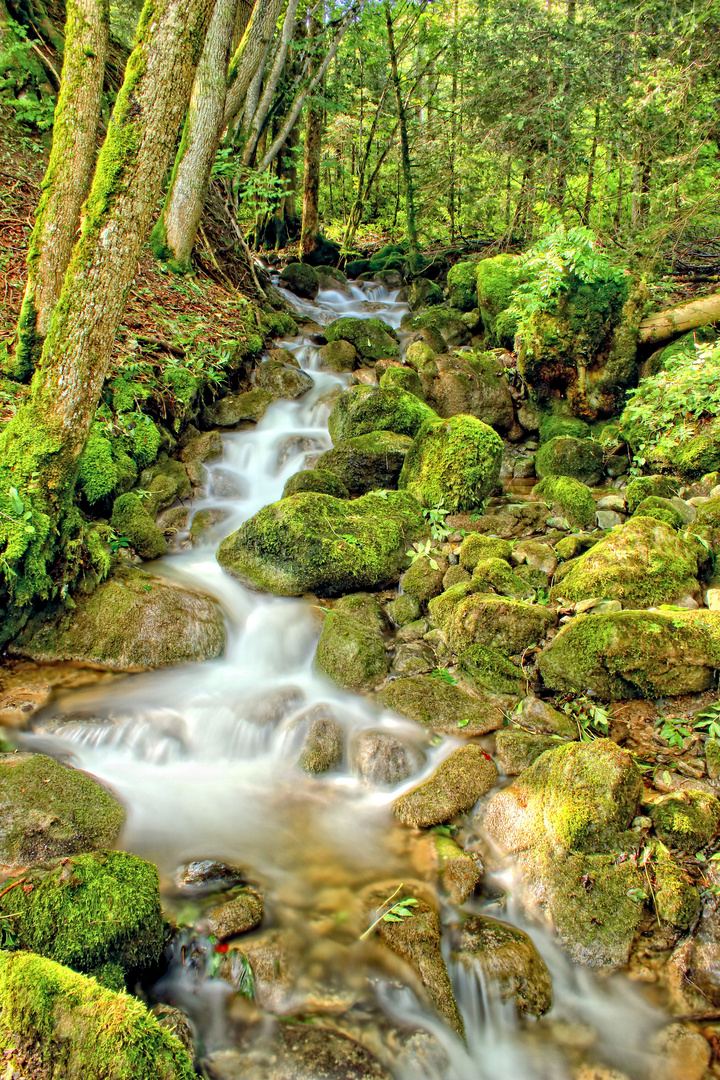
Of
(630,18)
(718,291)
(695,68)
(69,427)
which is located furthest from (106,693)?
(630,18)

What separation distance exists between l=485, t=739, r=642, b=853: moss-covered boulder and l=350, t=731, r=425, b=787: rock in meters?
0.82

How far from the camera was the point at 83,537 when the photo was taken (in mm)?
5426

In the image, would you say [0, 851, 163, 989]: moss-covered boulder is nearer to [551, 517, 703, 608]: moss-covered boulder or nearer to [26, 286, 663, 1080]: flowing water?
[26, 286, 663, 1080]: flowing water

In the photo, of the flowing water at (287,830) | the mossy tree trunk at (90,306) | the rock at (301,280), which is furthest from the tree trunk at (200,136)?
the flowing water at (287,830)

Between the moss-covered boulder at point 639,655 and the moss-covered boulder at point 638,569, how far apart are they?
0.59 meters

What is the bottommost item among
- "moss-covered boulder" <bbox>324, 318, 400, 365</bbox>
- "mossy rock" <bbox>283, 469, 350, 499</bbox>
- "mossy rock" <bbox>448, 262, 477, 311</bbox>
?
"mossy rock" <bbox>283, 469, 350, 499</bbox>

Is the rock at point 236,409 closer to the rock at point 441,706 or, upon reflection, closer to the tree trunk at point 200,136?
the tree trunk at point 200,136

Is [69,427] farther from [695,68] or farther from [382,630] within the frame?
[695,68]

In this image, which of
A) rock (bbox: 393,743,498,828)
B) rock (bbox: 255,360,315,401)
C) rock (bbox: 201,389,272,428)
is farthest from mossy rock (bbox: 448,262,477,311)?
rock (bbox: 393,743,498,828)

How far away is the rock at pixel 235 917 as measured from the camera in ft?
10.7

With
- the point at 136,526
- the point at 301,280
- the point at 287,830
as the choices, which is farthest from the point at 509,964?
the point at 301,280

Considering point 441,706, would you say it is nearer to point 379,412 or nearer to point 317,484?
point 317,484

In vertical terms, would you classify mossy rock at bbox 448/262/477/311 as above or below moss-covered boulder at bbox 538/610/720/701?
above

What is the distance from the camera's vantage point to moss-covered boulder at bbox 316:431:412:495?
25.9 feet
